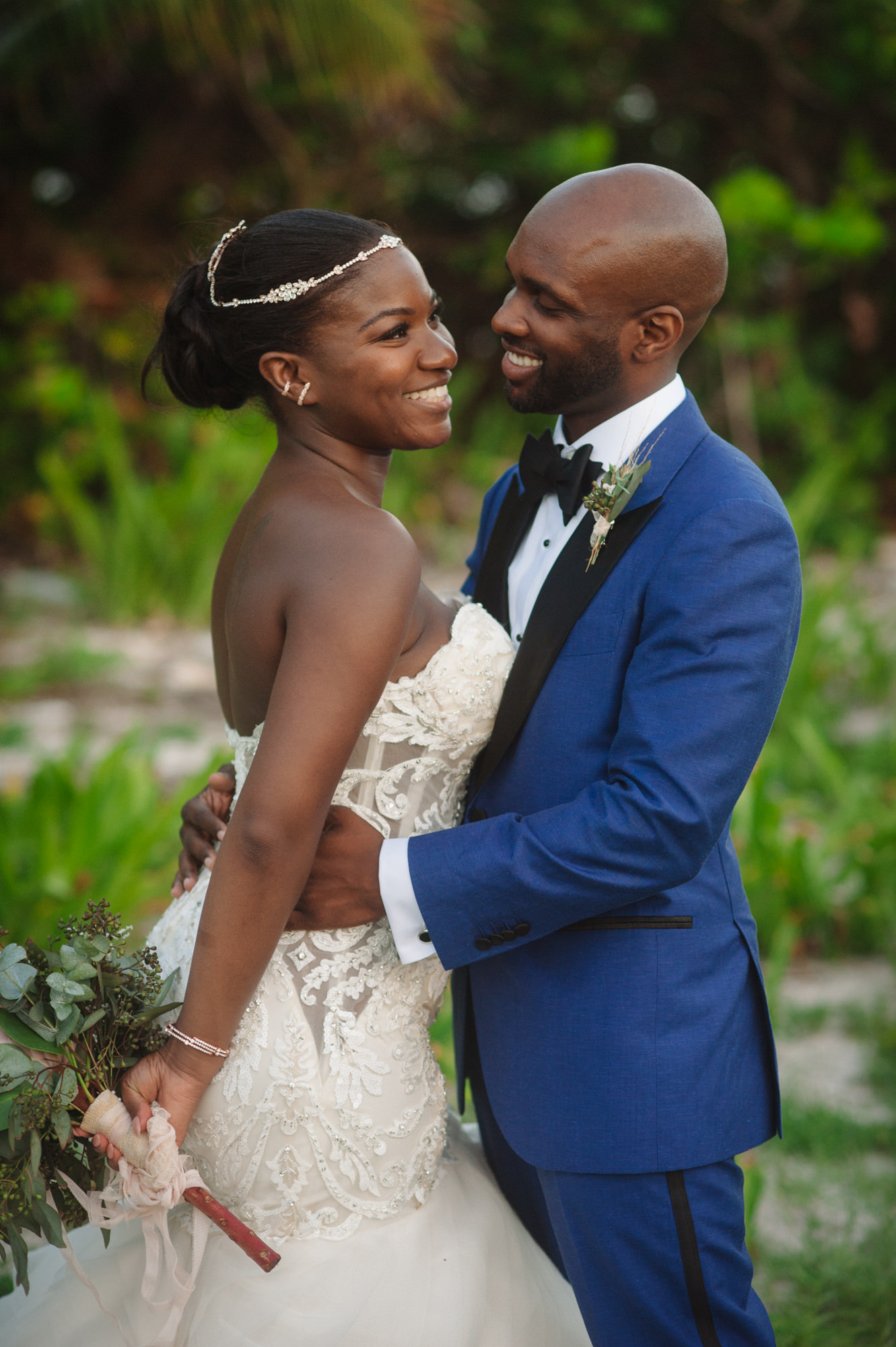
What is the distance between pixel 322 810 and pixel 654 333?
1083mm

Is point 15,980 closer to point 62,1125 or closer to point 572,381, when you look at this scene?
point 62,1125

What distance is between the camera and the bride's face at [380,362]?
2.05m

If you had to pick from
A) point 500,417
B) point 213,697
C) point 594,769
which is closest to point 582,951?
point 594,769

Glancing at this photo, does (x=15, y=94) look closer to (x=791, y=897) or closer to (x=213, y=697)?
(x=213, y=697)

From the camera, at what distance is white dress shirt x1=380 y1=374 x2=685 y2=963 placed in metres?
2.05

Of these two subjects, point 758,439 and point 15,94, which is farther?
point 758,439

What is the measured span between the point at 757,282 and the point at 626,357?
29.7 feet

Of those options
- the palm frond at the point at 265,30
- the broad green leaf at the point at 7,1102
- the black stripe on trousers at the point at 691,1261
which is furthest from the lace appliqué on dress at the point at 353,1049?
the palm frond at the point at 265,30

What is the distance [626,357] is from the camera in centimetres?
222

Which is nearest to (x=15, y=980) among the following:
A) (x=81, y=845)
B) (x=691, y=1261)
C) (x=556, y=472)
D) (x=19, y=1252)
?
(x=19, y=1252)

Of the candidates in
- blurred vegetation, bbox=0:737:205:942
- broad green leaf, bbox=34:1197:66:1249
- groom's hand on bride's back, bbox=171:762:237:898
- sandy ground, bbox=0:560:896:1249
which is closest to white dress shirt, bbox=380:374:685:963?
groom's hand on bride's back, bbox=171:762:237:898

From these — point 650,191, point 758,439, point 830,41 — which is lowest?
point 758,439

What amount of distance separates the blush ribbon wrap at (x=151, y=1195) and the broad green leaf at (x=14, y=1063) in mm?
125

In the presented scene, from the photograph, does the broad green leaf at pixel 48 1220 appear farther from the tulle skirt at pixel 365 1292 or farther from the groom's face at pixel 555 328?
the groom's face at pixel 555 328
